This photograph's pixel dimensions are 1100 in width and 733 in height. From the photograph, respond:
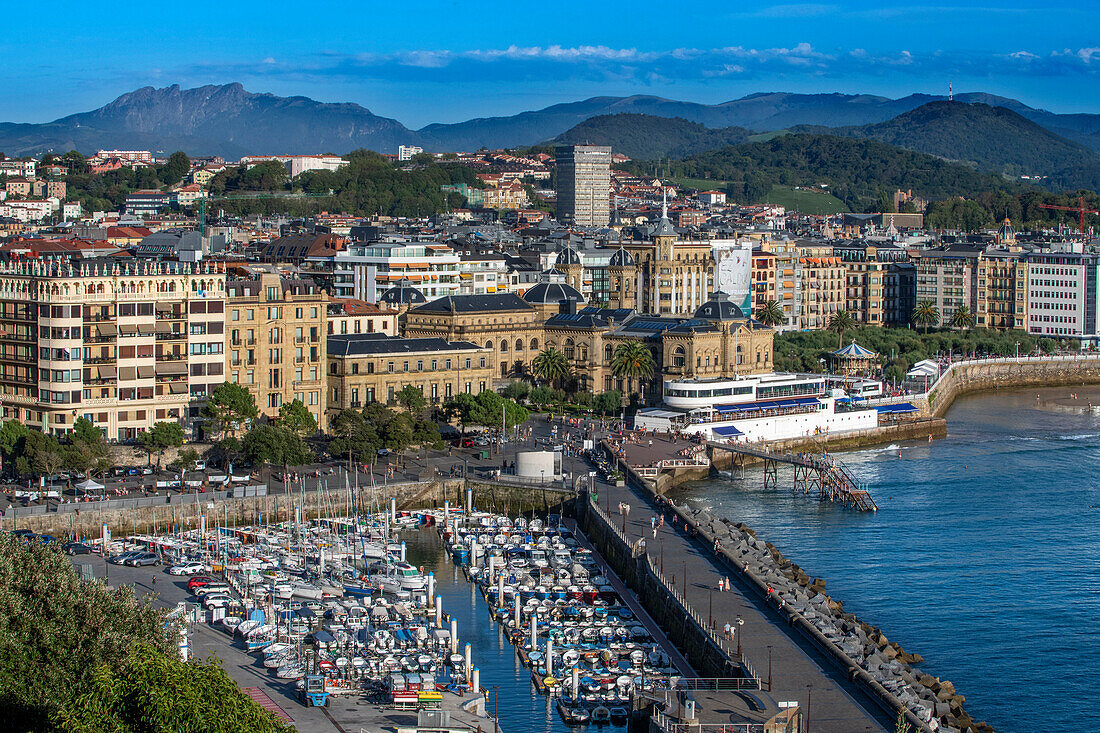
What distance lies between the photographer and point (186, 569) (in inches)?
1772

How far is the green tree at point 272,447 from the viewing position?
55344 mm

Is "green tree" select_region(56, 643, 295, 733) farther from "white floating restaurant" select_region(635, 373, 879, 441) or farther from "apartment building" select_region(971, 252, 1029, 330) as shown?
"apartment building" select_region(971, 252, 1029, 330)

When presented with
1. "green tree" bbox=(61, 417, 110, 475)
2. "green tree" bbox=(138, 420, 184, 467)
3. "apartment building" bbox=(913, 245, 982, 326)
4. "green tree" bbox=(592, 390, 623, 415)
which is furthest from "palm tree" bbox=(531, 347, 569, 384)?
"apartment building" bbox=(913, 245, 982, 326)

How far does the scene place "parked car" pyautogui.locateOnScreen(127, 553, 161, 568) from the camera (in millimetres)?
45656

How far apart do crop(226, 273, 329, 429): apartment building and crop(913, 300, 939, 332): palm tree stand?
59.4m

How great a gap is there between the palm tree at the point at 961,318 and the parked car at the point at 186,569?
248ft

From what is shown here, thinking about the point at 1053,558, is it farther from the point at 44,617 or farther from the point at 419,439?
the point at 44,617

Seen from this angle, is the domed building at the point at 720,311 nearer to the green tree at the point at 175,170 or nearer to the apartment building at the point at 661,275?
the apartment building at the point at 661,275

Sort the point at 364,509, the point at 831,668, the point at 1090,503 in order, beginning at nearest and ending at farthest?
A: the point at 831,668 → the point at 364,509 → the point at 1090,503

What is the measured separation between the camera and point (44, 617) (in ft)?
95.5

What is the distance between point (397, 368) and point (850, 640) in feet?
111

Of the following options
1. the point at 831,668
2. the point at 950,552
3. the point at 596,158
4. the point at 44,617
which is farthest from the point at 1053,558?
the point at 596,158

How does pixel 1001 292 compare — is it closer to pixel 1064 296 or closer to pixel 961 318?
pixel 961 318

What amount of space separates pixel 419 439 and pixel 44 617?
30.6m
